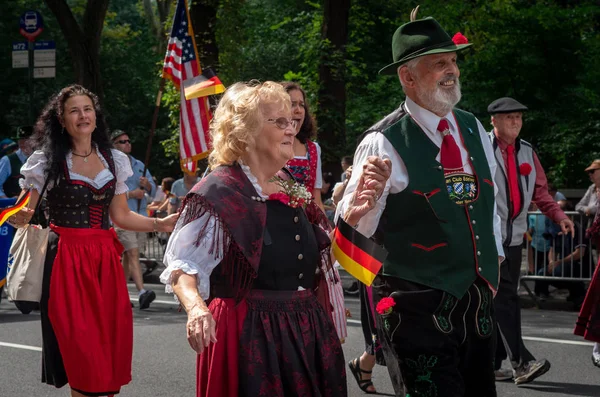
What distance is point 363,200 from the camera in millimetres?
3904

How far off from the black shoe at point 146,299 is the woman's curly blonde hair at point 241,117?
729 centimetres

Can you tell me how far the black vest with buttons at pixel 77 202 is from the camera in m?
6.02

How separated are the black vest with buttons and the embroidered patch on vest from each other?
8.23ft

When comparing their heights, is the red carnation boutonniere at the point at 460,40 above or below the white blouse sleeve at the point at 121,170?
above

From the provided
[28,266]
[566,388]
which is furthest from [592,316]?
[28,266]

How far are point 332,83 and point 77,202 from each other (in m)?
12.9

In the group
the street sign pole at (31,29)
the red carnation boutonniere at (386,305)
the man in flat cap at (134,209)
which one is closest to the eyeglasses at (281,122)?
the red carnation boutonniere at (386,305)

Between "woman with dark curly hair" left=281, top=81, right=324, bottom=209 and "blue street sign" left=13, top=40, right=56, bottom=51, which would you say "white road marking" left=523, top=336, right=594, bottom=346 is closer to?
"woman with dark curly hair" left=281, top=81, right=324, bottom=209

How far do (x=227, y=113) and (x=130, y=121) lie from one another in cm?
3593

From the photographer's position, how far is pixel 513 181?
706 centimetres

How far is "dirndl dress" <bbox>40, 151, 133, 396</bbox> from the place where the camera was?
231 inches

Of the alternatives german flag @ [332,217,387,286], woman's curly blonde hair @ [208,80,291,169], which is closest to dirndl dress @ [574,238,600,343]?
german flag @ [332,217,387,286]

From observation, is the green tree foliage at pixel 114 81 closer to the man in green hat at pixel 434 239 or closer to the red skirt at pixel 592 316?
the red skirt at pixel 592 316

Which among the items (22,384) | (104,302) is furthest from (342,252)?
(22,384)
